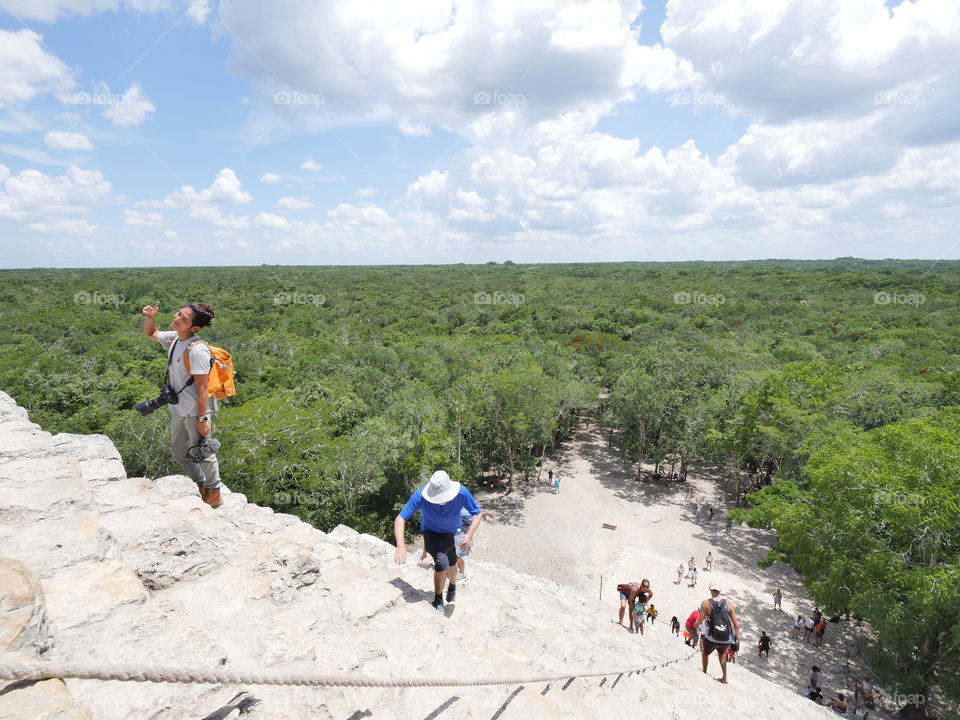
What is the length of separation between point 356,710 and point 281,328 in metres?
61.3

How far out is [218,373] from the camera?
5578 mm

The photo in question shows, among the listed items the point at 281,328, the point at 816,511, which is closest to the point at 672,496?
the point at 816,511

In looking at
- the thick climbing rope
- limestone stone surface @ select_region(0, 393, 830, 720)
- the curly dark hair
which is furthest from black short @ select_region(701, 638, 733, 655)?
the curly dark hair

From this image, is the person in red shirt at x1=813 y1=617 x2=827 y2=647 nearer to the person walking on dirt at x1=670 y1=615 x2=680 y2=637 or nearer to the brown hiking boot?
the person walking on dirt at x1=670 y1=615 x2=680 y2=637

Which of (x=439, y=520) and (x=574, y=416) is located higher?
(x=439, y=520)

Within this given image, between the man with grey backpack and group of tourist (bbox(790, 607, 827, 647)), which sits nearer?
the man with grey backpack

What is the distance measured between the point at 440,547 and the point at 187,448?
3640mm

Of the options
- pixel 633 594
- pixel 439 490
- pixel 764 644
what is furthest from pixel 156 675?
pixel 764 644

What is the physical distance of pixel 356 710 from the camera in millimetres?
3334

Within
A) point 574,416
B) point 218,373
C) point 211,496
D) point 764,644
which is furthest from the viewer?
point 574,416

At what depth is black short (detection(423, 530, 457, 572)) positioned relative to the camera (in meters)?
5.50

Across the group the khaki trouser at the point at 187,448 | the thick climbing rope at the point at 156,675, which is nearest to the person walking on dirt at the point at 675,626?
the khaki trouser at the point at 187,448

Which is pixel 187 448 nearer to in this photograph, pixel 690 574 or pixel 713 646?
pixel 713 646

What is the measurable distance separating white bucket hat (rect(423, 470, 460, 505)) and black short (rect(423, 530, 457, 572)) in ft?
1.45
